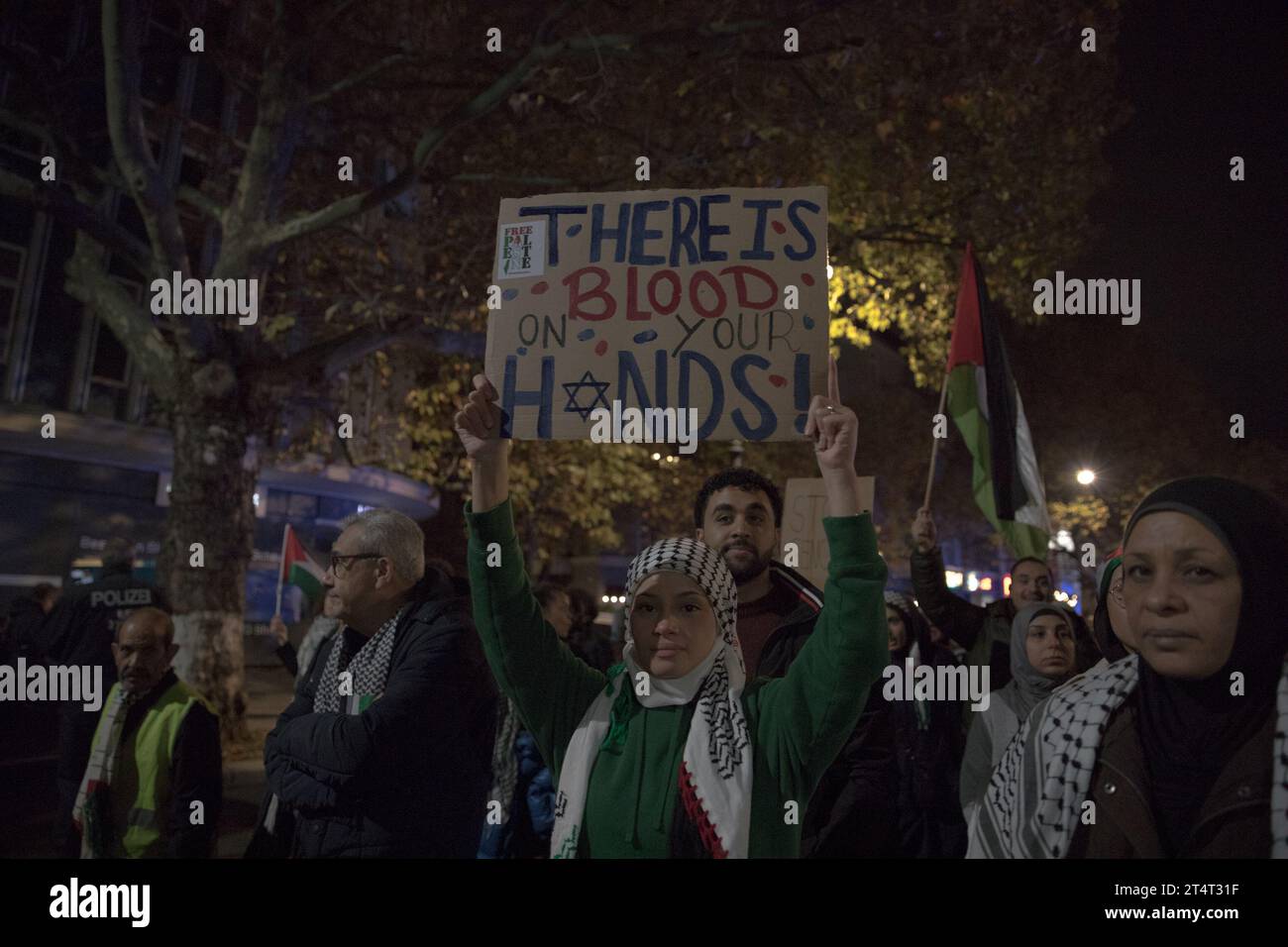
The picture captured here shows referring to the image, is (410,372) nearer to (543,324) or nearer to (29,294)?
(29,294)

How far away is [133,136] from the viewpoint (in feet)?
29.3

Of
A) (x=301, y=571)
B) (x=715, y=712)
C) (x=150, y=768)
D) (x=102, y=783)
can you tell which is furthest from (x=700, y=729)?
(x=301, y=571)

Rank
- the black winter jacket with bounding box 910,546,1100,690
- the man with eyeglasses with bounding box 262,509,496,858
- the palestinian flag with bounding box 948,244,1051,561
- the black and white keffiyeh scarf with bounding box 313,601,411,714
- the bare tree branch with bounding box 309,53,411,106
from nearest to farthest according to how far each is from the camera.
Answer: the man with eyeglasses with bounding box 262,509,496,858 → the black and white keffiyeh scarf with bounding box 313,601,411,714 → the black winter jacket with bounding box 910,546,1100,690 → the palestinian flag with bounding box 948,244,1051,561 → the bare tree branch with bounding box 309,53,411,106

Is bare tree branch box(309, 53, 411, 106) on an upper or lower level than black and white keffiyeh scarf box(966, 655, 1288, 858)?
upper

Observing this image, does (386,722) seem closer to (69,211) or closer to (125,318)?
(69,211)

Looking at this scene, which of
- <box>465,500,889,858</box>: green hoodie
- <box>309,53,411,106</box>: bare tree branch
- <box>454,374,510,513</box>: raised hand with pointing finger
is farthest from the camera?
<box>309,53,411,106</box>: bare tree branch

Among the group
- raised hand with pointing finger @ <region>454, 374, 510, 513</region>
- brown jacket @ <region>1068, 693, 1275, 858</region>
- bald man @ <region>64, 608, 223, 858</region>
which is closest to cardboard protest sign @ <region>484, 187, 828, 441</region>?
raised hand with pointing finger @ <region>454, 374, 510, 513</region>

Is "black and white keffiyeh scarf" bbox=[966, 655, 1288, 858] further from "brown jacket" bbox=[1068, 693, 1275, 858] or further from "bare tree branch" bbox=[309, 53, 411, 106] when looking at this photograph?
"bare tree branch" bbox=[309, 53, 411, 106]

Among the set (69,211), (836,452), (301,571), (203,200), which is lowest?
(301,571)

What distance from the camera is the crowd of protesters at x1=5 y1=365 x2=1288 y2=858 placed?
5.90ft

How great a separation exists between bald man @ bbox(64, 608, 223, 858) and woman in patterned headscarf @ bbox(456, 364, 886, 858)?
161 centimetres

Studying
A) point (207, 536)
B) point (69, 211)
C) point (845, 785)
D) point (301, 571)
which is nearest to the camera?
point (845, 785)

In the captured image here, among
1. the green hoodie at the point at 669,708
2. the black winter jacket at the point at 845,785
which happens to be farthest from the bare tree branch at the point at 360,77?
the green hoodie at the point at 669,708

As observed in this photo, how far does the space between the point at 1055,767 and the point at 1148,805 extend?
0.17 m
